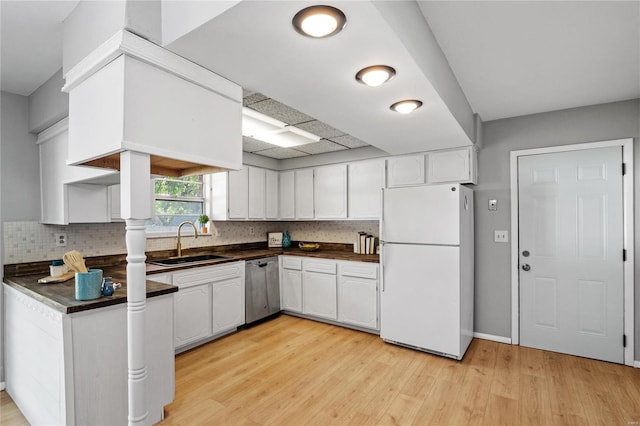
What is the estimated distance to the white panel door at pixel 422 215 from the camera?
121 inches

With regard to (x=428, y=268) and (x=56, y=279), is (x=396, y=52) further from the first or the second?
(x=56, y=279)

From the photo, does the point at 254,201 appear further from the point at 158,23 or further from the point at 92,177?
the point at 158,23

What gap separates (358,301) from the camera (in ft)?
12.6

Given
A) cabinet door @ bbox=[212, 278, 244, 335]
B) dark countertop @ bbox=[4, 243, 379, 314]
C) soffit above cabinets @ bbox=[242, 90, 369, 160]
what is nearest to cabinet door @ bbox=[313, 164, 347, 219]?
soffit above cabinets @ bbox=[242, 90, 369, 160]

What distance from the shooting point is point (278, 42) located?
58.2 inches

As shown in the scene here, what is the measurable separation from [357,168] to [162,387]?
316 centimetres

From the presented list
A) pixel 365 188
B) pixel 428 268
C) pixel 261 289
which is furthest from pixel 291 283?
pixel 428 268

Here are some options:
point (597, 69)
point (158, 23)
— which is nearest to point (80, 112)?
point (158, 23)

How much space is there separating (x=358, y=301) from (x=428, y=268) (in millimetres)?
1024

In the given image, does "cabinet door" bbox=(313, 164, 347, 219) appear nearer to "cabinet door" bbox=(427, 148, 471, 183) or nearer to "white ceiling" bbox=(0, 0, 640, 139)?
"cabinet door" bbox=(427, 148, 471, 183)

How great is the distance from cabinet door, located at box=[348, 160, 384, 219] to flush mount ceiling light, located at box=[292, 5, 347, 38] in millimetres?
2787

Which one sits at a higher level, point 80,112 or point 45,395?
point 80,112

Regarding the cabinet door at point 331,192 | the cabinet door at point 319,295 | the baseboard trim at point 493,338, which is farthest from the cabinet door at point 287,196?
the baseboard trim at point 493,338

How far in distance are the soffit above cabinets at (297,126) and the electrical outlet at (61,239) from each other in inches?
76.9
